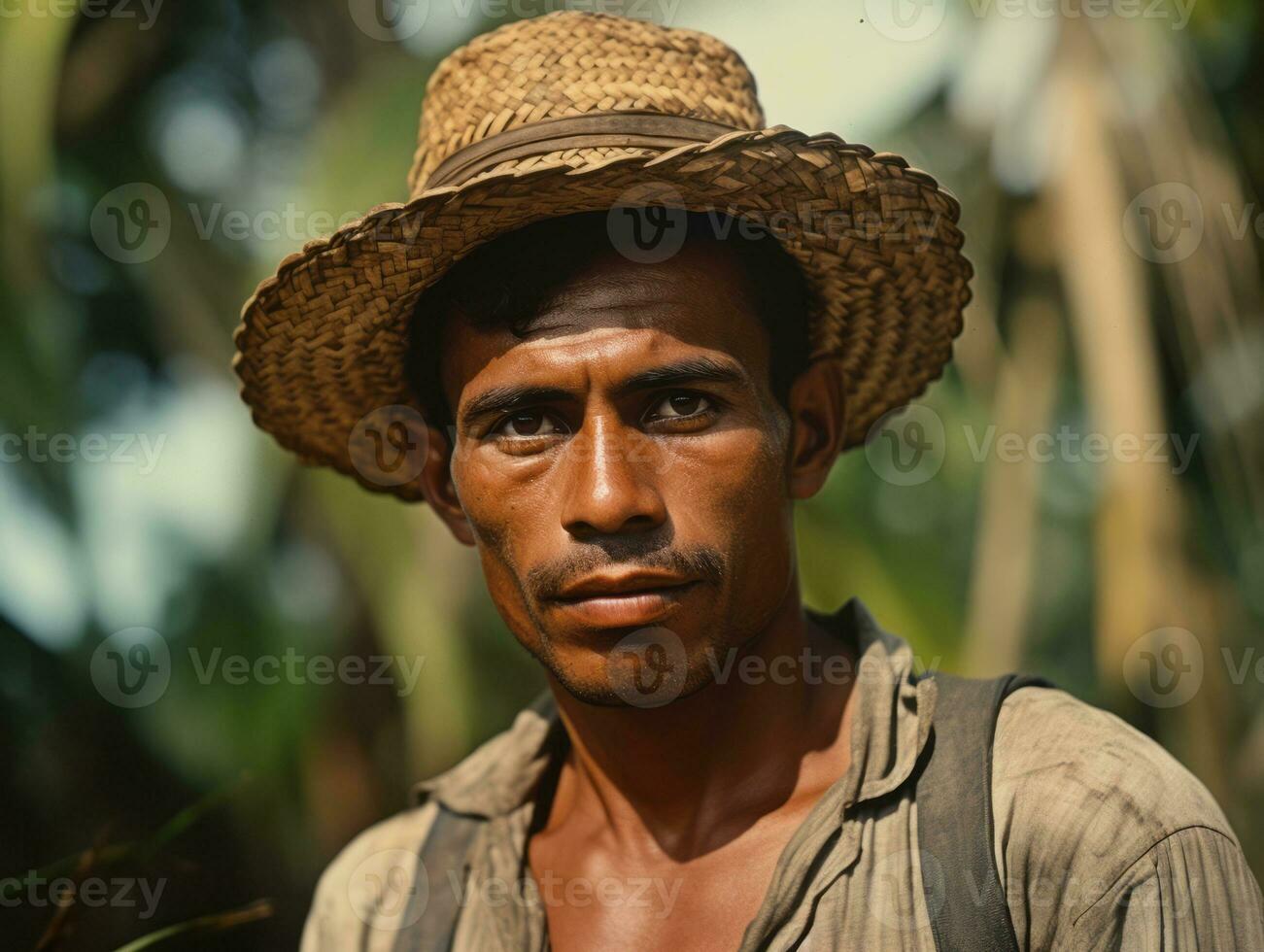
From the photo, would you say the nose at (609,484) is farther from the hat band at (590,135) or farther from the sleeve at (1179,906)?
the sleeve at (1179,906)

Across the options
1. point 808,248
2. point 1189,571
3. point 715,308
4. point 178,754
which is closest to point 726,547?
point 715,308

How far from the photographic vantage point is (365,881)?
7.98 feet

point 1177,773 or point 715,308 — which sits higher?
point 715,308

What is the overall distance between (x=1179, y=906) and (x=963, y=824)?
289 millimetres

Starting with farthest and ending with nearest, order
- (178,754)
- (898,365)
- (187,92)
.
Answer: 1. (187,92)
2. (178,754)
3. (898,365)

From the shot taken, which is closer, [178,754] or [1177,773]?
[1177,773]

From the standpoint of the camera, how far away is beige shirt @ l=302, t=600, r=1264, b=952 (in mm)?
1738

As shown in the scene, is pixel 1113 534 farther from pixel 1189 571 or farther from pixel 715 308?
pixel 715 308

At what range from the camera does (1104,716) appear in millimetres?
1940

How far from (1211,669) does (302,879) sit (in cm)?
256

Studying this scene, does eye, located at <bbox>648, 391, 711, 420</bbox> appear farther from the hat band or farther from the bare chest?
the bare chest

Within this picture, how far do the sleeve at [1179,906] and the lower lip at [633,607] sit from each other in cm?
70

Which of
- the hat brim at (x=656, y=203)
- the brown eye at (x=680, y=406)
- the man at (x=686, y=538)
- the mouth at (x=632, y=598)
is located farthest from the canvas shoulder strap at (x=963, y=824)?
the hat brim at (x=656, y=203)

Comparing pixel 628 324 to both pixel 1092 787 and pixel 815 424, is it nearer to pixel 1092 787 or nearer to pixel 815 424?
pixel 815 424
